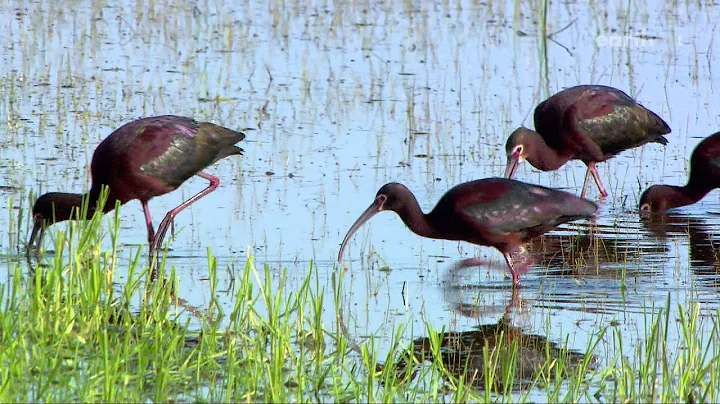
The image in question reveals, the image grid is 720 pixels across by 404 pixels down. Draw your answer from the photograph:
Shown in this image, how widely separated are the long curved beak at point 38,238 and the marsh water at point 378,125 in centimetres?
10

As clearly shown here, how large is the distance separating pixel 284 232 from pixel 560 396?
3.47 meters

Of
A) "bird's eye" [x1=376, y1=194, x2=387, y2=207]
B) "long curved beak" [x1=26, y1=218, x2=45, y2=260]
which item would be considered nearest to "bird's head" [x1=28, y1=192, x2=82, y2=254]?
"long curved beak" [x1=26, y1=218, x2=45, y2=260]

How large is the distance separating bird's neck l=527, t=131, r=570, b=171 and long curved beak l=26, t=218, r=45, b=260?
3.69m

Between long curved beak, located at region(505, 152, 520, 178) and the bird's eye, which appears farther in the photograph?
long curved beak, located at region(505, 152, 520, 178)

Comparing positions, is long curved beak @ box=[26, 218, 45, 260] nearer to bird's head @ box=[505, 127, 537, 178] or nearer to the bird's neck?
bird's head @ box=[505, 127, 537, 178]

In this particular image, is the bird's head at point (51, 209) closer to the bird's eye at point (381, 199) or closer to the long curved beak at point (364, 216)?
the long curved beak at point (364, 216)

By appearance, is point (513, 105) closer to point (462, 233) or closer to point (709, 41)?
point (709, 41)

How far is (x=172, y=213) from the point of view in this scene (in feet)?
28.6

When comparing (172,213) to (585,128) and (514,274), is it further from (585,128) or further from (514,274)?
(585,128)

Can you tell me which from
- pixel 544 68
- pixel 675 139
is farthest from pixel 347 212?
pixel 544 68

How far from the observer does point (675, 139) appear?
1162cm

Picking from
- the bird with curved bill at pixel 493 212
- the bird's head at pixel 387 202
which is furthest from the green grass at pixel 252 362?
the bird's head at pixel 387 202

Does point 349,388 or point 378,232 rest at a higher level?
point 378,232

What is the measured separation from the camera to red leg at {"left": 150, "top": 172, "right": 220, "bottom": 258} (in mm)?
8500
